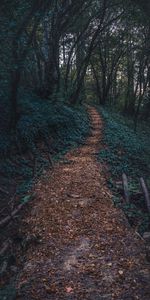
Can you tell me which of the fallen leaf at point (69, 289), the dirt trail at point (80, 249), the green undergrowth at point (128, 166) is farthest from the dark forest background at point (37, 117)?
the fallen leaf at point (69, 289)

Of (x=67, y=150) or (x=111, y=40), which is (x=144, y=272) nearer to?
(x=67, y=150)

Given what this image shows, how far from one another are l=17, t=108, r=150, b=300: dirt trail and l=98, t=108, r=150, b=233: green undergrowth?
53 centimetres

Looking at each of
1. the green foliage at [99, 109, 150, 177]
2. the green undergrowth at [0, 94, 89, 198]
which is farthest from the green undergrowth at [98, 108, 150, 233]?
the green undergrowth at [0, 94, 89, 198]

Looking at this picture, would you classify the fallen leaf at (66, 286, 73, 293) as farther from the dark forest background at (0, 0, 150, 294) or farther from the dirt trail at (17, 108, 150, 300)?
the dark forest background at (0, 0, 150, 294)

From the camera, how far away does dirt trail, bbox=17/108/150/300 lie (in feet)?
19.7

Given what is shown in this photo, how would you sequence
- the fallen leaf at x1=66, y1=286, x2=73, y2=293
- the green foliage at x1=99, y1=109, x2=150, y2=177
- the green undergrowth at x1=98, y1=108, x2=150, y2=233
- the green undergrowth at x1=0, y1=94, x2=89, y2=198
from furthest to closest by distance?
the green foliage at x1=99, y1=109, x2=150, y2=177
the green undergrowth at x1=0, y1=94, x2=89, y2=198
the green undergrowth at x1=98, y1=108, x2=150, y2=233
the fallen leaf at x1=66, y1=286, x2=73, y2=293

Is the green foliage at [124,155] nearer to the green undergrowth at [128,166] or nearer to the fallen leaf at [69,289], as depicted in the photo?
the green undergrowth at [128,166]

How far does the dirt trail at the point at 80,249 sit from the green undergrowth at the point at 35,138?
105 cm

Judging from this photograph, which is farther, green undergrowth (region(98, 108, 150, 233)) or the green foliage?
the green foliage

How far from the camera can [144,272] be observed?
6422 mm

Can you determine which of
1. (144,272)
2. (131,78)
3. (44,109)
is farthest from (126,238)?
(131,78)

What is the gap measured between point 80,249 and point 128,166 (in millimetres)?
7677

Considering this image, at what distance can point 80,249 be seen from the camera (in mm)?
7176

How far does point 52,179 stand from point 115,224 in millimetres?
3650
